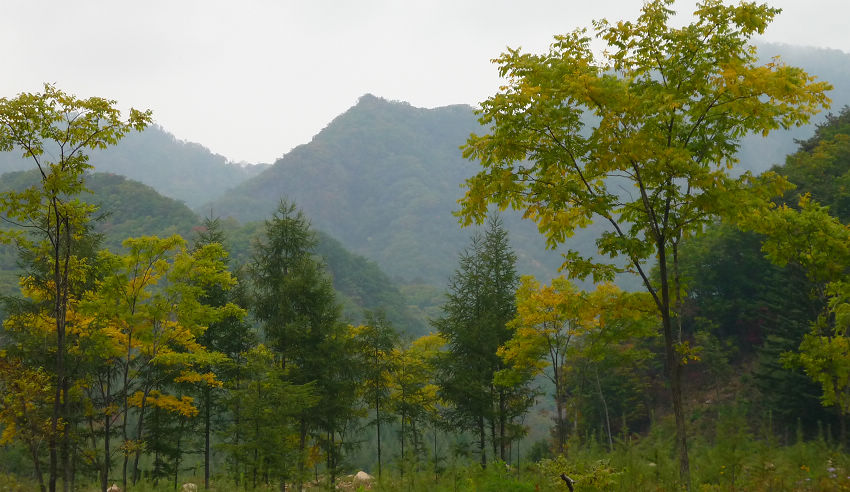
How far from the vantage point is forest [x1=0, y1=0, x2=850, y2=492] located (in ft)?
22.8

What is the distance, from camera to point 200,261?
1833 centimetres

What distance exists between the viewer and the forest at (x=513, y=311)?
6.94 meters

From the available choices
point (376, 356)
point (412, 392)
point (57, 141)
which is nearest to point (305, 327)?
point (376, 356)

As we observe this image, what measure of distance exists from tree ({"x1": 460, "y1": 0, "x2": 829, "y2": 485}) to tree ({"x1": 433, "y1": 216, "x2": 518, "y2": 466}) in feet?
52.0

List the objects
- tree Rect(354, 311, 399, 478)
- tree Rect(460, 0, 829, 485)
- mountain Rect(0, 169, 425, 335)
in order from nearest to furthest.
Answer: tree Rect(460, 0, 829, 485) < tree Rect(354, 311, 399, 478) < mountain Rect(0, 169, 425, 335)

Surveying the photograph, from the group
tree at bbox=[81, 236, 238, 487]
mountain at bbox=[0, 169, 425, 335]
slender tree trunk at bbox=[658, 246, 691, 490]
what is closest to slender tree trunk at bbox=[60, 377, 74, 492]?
tree at bbox=[81, 236, 238, 487]

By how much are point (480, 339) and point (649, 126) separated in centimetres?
1809

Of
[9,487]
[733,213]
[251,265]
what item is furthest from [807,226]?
[9,487]

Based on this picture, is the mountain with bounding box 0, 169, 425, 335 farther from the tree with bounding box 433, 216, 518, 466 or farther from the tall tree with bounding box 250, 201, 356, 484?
the tall tree with bounding box 250, 201, 356, 484

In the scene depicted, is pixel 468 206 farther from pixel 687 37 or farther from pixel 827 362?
pixel 827 362

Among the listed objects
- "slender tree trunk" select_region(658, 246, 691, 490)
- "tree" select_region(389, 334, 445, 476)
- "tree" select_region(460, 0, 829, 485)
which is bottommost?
"tree" select_region(389, 334, 445, 476)

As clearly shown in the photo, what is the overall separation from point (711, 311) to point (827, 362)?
39.4m

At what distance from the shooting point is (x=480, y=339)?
24000mm

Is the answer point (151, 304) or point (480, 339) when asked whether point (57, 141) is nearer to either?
point (151, 304)
